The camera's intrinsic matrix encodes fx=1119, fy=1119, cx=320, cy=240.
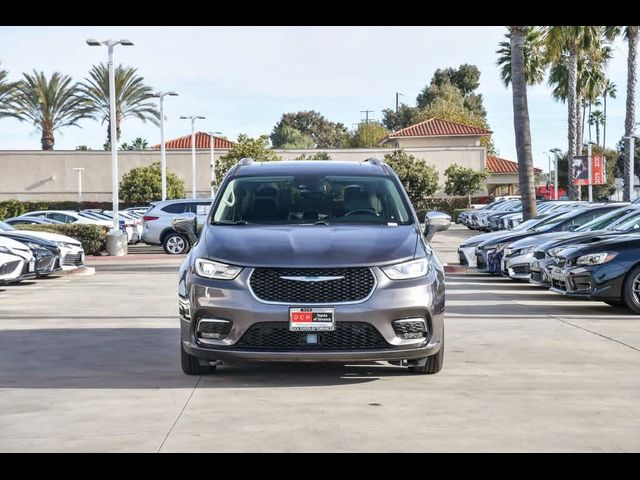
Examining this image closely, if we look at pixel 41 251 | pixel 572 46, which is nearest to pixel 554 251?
pixel 41 251

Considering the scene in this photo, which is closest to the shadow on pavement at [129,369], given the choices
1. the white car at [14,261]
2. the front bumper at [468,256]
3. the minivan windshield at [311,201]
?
the minivan windshield at [311,201]

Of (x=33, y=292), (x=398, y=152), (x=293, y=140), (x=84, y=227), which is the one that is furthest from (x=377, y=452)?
(x=293, y=140)

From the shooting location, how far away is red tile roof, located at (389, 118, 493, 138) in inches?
3492

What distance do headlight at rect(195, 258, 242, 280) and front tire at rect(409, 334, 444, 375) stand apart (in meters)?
1.83

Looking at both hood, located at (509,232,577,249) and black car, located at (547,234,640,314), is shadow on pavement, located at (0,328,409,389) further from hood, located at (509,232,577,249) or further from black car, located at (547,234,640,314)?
hood, located at (509,232,577,249)

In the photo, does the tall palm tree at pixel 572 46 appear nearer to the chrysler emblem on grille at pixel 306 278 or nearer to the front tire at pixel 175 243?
the front tire at pixel 175 243

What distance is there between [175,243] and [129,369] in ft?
77.8

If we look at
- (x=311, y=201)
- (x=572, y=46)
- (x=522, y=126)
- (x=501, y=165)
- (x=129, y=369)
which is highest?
(x=572, y=46)

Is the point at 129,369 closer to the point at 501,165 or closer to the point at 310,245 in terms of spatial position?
the point at 310,245

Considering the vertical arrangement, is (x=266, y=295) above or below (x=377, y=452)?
above

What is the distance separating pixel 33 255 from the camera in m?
20.4

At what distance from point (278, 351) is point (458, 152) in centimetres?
7130

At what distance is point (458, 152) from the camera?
79000mm
